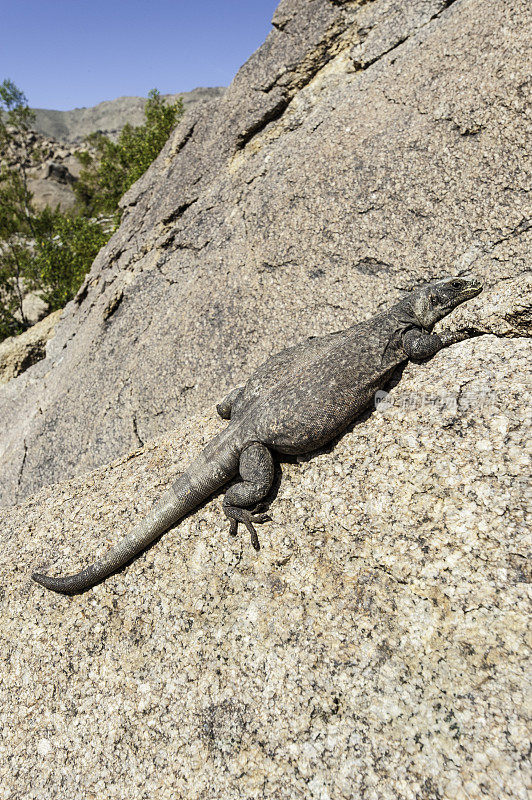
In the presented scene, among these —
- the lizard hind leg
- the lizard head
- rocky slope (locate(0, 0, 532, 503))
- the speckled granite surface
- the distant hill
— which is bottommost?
the speckled granite surface

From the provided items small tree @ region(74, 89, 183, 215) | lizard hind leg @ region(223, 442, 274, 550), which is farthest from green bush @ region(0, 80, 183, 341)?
lizard hind leg @ region(223, 442, 274, 550)

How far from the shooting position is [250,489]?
13.7 feet

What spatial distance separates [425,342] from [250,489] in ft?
6.92

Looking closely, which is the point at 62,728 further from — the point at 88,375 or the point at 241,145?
the point at 241,145

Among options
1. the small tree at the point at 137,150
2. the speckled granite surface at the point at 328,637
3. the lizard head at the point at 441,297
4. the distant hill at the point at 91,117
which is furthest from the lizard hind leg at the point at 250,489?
the distant hill at the point at 91,117

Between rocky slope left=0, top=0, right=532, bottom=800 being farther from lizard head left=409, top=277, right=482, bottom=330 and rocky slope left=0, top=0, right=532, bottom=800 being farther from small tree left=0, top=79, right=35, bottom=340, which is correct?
small tree left=0, top=79, right=35, bottom=340

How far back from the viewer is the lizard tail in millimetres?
4305

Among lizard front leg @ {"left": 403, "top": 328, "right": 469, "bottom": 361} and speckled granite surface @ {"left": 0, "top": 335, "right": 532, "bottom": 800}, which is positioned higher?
lizard front leg @ {"left": 403, "top": 328, "right": 469, "bottom": 361}

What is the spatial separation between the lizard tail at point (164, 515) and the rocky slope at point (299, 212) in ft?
4.96

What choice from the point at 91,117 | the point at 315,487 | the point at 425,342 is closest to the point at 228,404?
the point at 315,487

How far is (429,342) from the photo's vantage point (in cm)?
438

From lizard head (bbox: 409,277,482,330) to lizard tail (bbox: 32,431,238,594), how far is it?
230 cm

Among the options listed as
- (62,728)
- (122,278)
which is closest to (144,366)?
(122,278)

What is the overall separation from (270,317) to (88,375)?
3.15 meters
